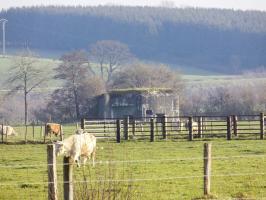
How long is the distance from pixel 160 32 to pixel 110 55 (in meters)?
62.8

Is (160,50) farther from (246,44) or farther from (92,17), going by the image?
(92,17)

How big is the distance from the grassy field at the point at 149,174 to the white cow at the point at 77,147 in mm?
411

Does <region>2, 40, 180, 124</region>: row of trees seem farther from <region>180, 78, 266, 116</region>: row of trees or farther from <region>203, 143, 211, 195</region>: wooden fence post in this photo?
<region>203, 143, 211, 195</region>: wooden fence post

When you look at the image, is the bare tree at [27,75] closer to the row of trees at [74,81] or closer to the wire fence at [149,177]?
the row of trees at [74,81]

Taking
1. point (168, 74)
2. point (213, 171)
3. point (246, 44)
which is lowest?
point (213, 171)

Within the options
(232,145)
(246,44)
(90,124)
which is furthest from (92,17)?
(232,145)

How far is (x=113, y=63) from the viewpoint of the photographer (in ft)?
372

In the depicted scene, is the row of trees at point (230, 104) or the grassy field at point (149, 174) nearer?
the grassy field at point (149, 174)

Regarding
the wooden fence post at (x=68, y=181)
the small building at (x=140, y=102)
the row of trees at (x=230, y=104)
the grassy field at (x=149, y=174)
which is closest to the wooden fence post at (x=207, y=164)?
the grassy field at (x=149, y=174)

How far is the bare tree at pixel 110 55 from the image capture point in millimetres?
113062

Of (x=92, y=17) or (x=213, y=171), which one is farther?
(x=92, y=17)

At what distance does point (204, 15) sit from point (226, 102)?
377 ft

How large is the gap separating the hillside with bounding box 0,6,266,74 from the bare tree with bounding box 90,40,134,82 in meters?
39.5

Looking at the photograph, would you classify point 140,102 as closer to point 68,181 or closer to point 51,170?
point 51,170
